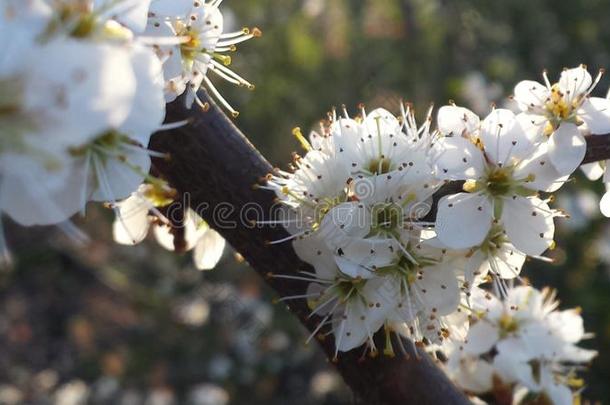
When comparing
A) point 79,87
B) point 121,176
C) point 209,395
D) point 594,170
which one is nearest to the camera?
point 79,87

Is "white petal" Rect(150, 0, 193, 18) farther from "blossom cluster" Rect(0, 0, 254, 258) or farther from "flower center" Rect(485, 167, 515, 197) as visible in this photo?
"flower center" Rect(485, 167, 515, 197)

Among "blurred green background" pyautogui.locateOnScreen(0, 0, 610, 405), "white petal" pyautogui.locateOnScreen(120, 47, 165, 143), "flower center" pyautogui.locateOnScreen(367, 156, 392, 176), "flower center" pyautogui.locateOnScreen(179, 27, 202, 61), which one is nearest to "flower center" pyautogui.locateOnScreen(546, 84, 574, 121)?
"flower center" pyautogui.locateOnScreen(367, 156, 392, 176)

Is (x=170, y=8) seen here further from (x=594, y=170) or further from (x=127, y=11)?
(x=594, y=170)

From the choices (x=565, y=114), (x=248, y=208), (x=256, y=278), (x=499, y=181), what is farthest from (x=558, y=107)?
(x=256, y=278)

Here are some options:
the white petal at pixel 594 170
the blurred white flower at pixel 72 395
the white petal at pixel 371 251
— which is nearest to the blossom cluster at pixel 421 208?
the white petal at pixel 371 251

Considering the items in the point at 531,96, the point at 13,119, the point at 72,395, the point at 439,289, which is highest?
the point at 13,119

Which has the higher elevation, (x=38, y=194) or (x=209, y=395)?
(x=38, y=194)
